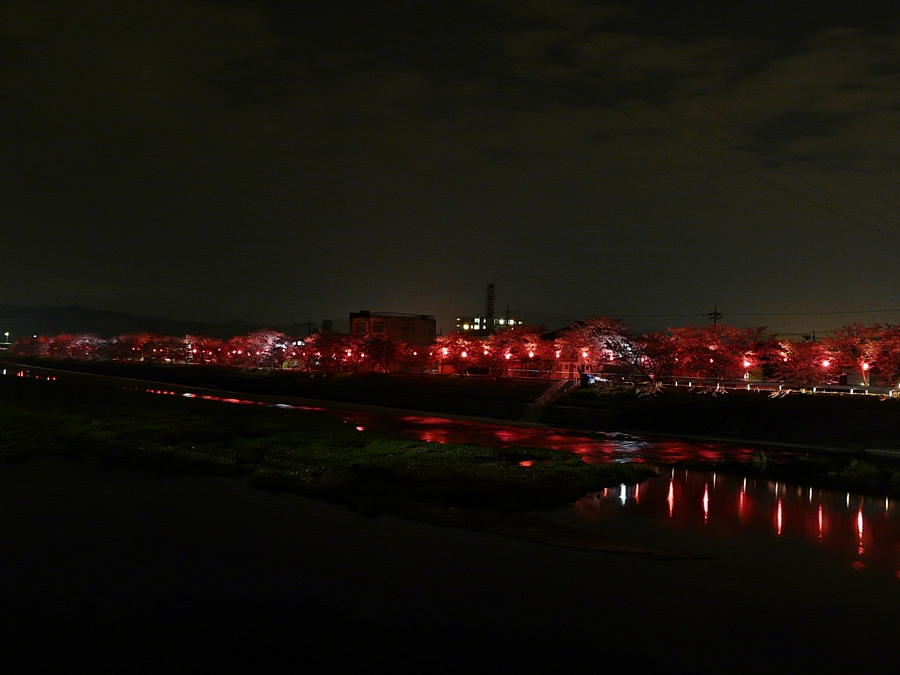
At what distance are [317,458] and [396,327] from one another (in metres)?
101

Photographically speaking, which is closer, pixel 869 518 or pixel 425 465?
pixel 869 518

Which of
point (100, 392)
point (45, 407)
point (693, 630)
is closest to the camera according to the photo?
point (693, 630)

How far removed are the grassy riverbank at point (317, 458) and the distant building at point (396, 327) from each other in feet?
275

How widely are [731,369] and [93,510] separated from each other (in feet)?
206

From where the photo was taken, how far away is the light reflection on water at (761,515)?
18.1 meters

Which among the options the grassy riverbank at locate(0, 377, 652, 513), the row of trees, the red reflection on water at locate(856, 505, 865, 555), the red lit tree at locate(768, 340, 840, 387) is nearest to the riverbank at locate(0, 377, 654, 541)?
the grassy riverbank at locate(0, 377, 652, 513)

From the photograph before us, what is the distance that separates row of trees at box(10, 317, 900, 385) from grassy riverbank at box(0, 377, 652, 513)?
37227 millimetres

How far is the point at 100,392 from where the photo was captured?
6550cm

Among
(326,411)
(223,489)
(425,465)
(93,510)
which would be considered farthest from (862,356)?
(93,510)

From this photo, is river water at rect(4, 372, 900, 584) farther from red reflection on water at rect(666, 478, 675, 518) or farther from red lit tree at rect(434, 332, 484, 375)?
red lit tree at rect(434, 332, 484, 375)

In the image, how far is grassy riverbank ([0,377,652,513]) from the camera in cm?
2228

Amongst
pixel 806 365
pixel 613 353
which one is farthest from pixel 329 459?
pixel 806 365

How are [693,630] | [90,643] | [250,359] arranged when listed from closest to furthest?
[90,643], [693,630], [250,359]

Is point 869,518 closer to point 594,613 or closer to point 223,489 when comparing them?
point 594,613
